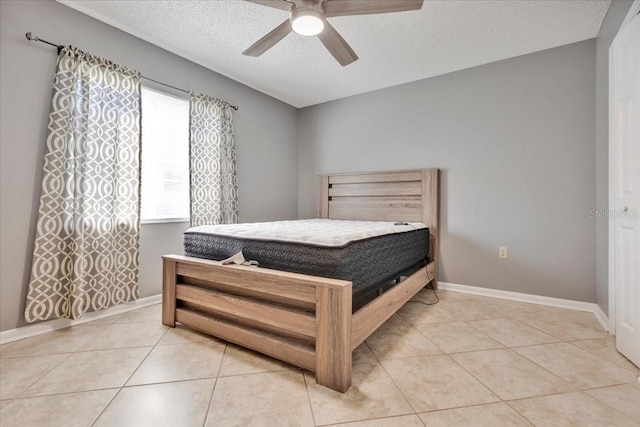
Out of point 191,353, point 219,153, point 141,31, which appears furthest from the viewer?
point 219,153

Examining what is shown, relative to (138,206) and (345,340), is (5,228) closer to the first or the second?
(138,206)

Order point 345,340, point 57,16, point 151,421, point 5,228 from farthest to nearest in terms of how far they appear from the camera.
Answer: point 57,16
point 5,228
point 345,340
point 151,421

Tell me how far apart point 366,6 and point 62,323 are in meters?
2.93

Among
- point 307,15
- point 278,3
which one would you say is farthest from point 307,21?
point 278,3

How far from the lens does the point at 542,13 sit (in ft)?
6.90

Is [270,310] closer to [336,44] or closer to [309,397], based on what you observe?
[309,397]

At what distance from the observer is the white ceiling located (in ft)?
6.77

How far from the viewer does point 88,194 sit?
212cm

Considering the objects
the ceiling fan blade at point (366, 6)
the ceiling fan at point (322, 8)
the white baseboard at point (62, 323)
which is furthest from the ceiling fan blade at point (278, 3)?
the white baseboard at point (62, 323)

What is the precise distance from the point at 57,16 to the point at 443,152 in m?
3.49

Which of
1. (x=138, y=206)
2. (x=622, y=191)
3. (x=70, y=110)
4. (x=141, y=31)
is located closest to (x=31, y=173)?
(x=70, y=110)

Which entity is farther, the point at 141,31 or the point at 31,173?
the point at 141,31

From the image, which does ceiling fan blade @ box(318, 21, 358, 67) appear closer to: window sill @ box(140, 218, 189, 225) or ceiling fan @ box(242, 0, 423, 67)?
ceiling fan @ box(242, 0, 423, 67)

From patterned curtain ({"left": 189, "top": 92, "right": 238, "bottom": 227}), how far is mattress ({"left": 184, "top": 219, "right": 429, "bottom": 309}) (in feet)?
2.66
